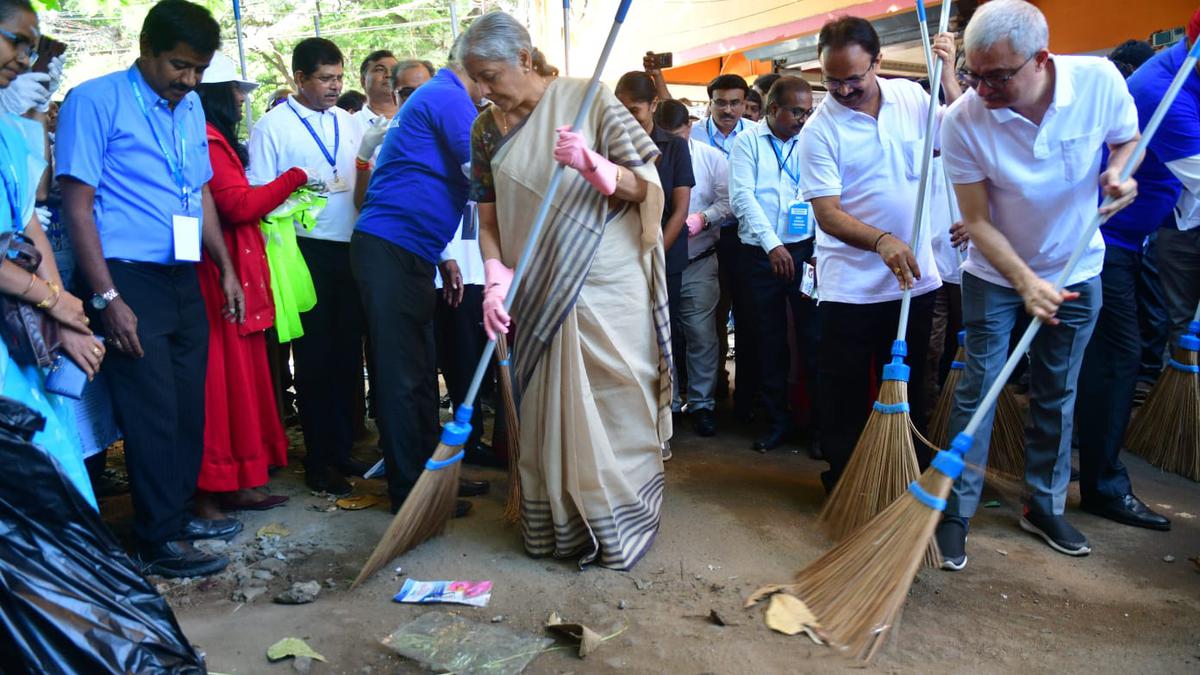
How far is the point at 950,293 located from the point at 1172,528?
1379 millimetres

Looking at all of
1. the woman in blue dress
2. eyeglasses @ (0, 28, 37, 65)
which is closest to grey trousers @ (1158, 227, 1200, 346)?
the woman in blue dress

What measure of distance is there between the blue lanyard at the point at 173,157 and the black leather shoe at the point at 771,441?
3.03 m

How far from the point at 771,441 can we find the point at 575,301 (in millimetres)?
2156

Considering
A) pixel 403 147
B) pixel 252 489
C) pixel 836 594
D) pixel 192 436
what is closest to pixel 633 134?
pixel 403 147

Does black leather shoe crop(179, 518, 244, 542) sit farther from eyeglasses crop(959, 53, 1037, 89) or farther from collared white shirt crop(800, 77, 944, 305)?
eyeglasses crop(959, 53, 1037, 89)

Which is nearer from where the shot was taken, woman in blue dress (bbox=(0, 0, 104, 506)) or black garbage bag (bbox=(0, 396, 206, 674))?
black garbage bag (bbox=(0, 396, 206, 674))

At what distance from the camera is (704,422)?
533 centimetres

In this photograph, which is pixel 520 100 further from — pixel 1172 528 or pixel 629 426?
pixel 1172 528

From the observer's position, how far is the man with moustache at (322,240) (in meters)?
4.22

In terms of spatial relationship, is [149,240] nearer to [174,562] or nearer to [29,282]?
[29,282]

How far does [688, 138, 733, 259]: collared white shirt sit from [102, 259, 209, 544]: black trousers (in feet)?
9.51

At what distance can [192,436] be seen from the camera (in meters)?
3.50

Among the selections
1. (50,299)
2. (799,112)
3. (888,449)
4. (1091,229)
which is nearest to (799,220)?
(799,112)

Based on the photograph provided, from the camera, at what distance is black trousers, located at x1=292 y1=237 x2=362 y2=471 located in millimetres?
4250
